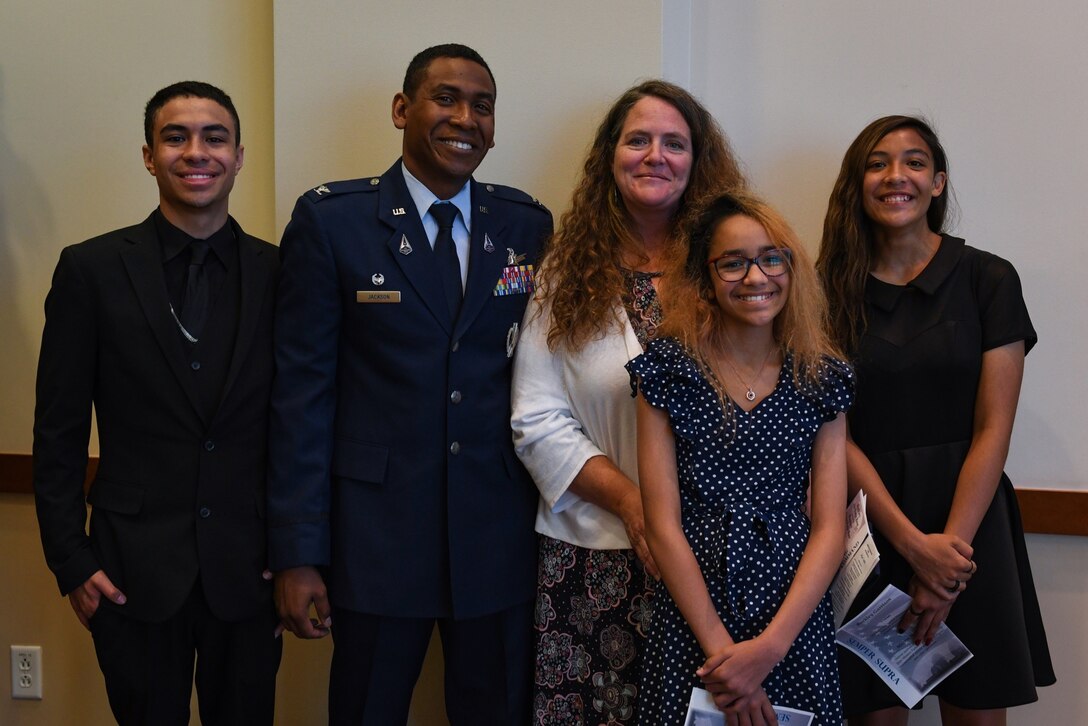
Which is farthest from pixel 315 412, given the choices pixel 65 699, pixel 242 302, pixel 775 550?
pixel 65 699

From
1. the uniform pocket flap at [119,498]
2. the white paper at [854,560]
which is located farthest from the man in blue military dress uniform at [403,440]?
the white paper at [854,560]

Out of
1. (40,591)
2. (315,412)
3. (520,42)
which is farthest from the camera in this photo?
(40,591)

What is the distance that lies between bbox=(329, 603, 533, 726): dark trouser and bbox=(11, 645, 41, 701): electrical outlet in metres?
1.20

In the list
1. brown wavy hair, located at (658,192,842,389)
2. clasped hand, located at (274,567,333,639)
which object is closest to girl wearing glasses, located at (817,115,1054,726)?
brown wavy hair, located at (658,192,842,389)

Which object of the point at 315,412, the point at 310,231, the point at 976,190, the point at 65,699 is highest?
the point at 976,190

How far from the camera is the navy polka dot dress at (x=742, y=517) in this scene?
1.64m

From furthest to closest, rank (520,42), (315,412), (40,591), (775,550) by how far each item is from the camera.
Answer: (40,591) → (520,42) → (315,412) → (775,550)

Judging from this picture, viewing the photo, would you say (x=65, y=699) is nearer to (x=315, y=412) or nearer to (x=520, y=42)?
(x=315, y=412)

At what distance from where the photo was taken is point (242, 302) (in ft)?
6.27

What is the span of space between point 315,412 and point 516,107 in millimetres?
920

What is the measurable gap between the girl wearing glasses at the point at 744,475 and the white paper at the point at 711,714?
2 cm

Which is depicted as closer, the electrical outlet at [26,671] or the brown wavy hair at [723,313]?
the brown wavy hair at [723,313]

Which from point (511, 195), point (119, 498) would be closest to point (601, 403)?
point (511, 195)

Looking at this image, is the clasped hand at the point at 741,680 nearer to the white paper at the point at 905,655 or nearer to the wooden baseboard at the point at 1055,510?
the white paper at the point at 905,655
